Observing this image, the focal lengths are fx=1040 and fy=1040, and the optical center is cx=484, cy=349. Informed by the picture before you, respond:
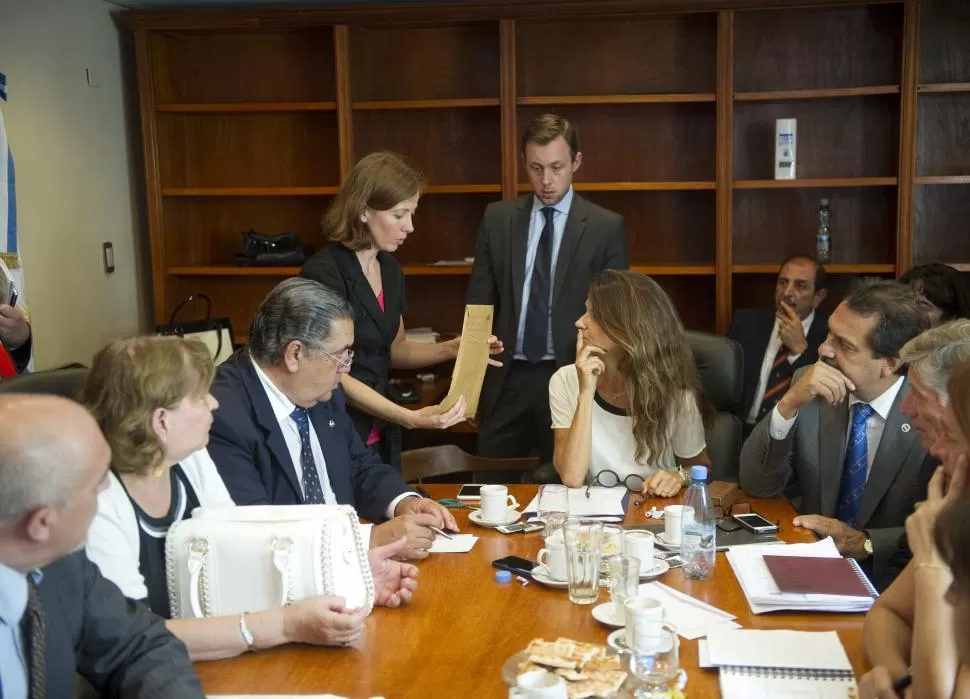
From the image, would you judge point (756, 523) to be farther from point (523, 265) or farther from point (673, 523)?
point (523, 265)

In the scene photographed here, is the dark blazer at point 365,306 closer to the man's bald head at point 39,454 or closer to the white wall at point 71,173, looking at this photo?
the white wall at point 71,173

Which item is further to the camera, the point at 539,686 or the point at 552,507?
the point at 552,507

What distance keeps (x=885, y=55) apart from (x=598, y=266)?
187 centimetres

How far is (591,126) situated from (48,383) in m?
3.37

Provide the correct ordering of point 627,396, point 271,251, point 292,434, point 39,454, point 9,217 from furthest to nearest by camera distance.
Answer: point 271,251
point 9,217
point 627,396
point 292,434
point 39,454

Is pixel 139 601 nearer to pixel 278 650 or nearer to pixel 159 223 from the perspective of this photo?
pixel 278 650

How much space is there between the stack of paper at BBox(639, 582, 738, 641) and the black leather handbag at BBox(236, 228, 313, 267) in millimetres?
3246

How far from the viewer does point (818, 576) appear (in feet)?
6.64

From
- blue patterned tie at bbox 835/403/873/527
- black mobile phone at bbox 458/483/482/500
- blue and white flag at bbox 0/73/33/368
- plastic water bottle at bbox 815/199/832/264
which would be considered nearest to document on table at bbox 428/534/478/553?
black mobile phone at bbox 458/483/482/500

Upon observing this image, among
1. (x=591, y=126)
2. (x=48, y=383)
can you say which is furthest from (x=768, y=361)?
(x=48, y=383)

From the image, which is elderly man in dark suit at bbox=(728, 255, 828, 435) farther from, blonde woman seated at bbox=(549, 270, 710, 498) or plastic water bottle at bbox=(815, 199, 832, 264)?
blonde woman seated at bbox=(549, 270, 710, 498)

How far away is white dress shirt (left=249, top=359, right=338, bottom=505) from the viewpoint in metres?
2.47

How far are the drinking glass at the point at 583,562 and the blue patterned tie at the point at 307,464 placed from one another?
2.57ft

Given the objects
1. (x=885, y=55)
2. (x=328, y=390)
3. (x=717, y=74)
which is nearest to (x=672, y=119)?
(x=717, y=74)
